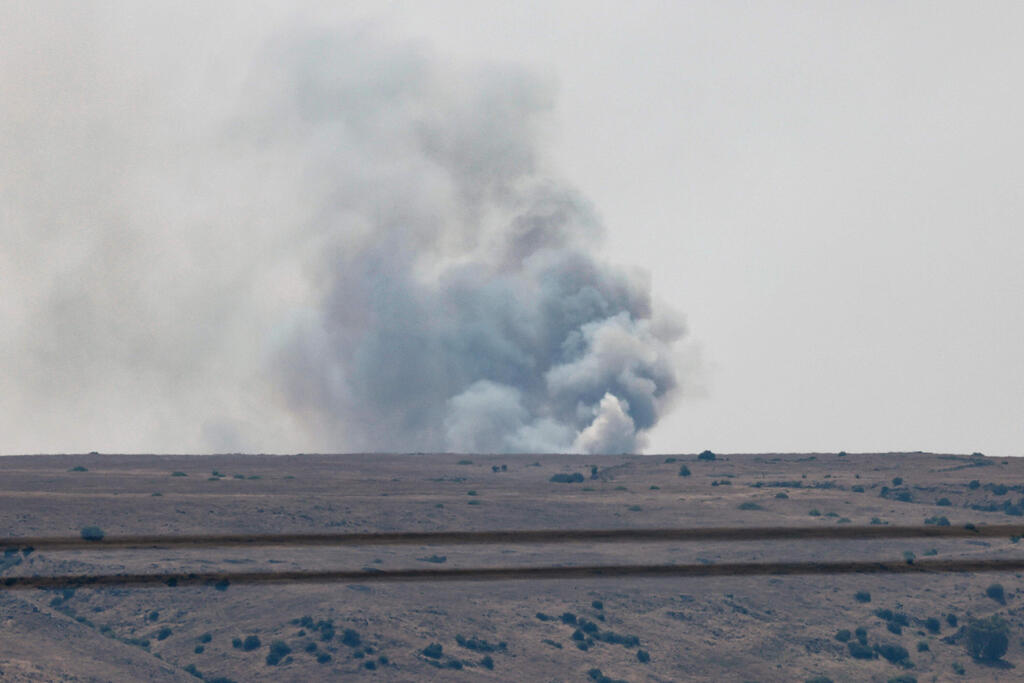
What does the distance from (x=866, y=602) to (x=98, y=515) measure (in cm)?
7783

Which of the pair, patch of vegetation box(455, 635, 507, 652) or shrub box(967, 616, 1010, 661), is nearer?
patch of vegetation box(455, 635, 507, 652)

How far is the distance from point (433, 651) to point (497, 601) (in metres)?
15.9

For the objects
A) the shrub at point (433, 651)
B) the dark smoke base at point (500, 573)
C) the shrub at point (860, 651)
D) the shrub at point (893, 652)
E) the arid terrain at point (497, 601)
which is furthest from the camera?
the shrub at point (893, 652)

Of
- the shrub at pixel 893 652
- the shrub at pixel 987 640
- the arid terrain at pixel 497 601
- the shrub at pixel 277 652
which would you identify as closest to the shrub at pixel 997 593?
the arid terrain at pixel 497 601

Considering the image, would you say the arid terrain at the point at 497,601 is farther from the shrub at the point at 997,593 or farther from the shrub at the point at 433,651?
the shrub at the point at 997,593

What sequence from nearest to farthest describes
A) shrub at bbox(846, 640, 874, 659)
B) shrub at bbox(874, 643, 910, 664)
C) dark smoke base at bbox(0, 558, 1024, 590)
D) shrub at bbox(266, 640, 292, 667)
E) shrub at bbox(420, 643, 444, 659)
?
1. dark smoke base at bbox(0, 558, 1024, 590)
2. shrub at bbox(266, 640, 292, 667)
3. shrub at bbox(420, 643, 444, 659)
4. shrub at bbox(846, 640, 874, 659)
5. shrub at bbox(874, 643, 910, 664)

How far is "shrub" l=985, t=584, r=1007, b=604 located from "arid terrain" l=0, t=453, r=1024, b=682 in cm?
39

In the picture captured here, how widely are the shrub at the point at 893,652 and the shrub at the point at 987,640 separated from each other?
578 centimetres

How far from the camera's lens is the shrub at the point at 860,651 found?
379ft

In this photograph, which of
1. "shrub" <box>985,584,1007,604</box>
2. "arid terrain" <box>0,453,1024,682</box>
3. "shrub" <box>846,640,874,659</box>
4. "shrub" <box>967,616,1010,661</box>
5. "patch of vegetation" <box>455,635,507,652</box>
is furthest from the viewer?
"shrub" <box>985,584,1007,604</box>

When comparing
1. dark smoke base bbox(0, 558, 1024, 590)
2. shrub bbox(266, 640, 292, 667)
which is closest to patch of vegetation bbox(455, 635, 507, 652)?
shrub bbox(266, 640, 292, 667)

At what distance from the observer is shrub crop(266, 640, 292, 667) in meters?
104

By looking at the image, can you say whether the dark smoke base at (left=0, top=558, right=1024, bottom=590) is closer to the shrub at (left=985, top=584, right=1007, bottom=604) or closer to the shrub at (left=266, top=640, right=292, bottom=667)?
the shrub at (left=266, top=640, right=292, bottom=667)

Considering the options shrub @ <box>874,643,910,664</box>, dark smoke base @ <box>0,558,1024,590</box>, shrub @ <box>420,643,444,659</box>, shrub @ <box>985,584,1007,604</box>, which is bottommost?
shrub @ <box>874,643,910,664</box>
